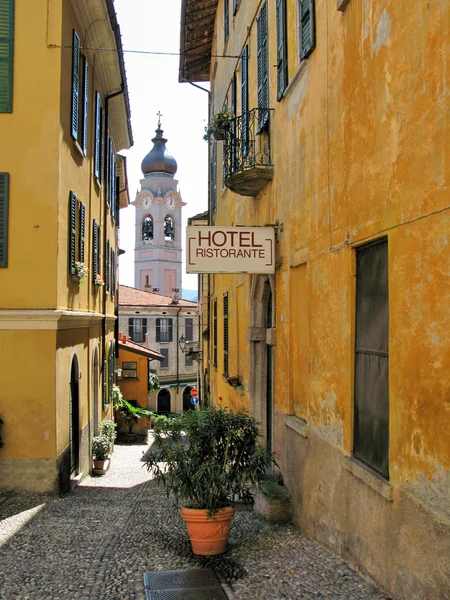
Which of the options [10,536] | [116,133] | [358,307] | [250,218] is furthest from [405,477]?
[116,133]

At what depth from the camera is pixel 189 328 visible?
57.4m

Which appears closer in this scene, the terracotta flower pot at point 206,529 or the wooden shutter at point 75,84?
the terracotta flower pot at point 206,529

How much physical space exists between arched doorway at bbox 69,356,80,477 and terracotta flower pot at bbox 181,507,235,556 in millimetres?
5683

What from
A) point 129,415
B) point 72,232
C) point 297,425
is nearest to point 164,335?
point 129,415

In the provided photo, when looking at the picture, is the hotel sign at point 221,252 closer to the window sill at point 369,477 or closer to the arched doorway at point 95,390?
the window sill at point 369,477

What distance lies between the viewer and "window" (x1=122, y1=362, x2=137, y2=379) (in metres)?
32.2

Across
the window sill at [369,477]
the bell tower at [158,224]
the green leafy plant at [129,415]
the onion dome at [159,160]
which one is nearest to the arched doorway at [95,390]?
the green leafy plant at [129,415]

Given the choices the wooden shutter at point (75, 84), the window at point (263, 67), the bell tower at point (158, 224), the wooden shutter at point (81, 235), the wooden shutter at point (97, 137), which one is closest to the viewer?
the window at point (263, 67)

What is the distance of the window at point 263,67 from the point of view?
10141mm

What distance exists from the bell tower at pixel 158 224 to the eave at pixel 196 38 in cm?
4362

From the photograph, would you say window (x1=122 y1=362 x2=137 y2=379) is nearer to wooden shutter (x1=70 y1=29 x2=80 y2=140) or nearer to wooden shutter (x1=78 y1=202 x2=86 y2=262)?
wooden shutter (x1=78 y1=202 x2=86 y2=262)

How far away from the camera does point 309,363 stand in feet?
24.4

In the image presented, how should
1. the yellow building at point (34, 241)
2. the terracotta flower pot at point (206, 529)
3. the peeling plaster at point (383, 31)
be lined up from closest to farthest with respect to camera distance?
1. the peeling plaster at point (383, 31)
2. the terracotta flower pot at point (206, 529)
3. the yellow building at point (34, 241)

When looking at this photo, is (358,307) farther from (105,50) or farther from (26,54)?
(105,50)
